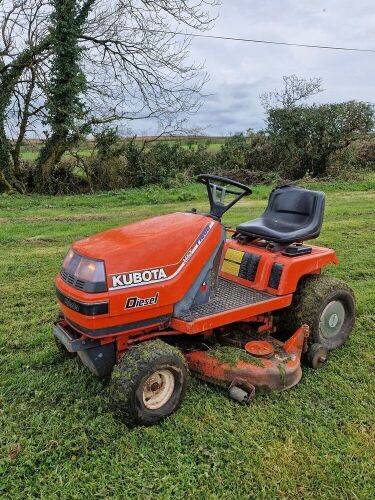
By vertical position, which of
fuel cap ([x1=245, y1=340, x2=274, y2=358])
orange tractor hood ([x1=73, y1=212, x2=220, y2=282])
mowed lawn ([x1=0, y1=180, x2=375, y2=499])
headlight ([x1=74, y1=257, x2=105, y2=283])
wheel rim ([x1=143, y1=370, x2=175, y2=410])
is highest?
orange tractor hood ([x1=73, y1=212, x2=220, y2=282])

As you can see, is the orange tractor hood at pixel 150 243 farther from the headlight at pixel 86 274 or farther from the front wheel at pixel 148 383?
the front wheel at pixel 148 383

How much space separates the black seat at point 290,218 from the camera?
3.78 m

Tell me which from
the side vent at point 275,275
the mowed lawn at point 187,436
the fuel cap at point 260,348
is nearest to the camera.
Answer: the mowed lawn at point 187,436

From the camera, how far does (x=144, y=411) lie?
9.21 feet

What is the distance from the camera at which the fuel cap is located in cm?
326

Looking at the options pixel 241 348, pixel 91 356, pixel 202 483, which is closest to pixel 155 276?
pixel 91 356

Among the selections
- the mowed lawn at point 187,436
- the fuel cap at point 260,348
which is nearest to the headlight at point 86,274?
the mowed lawn at point 187,436

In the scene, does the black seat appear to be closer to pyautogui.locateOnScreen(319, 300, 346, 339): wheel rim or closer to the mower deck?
the mower deck

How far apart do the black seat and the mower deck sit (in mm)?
455

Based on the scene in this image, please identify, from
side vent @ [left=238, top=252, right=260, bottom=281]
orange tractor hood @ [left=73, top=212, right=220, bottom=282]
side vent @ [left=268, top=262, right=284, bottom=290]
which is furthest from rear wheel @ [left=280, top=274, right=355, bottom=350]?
orange tractor hood @ [left=73, top=212, right=220, bottom=282]

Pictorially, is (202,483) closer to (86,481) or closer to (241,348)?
(86,481)

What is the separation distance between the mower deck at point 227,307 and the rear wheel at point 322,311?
0.18 metres

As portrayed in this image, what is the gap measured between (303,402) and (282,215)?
1651 millimetres

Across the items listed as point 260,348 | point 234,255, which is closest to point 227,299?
point 260,348
